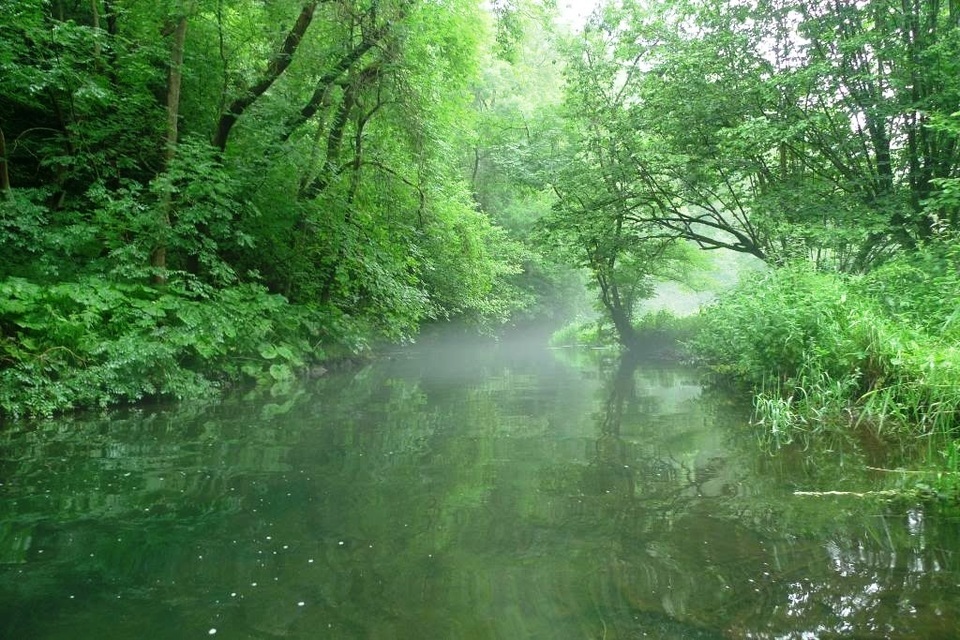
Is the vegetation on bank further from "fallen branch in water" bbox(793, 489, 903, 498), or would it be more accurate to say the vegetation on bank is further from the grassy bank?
"fallen branch in water" bbox(793, 489, 903, 498)

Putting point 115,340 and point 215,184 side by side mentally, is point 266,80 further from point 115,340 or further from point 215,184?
point 115,340

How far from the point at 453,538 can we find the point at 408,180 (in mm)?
10883

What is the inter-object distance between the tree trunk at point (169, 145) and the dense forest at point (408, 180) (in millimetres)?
44

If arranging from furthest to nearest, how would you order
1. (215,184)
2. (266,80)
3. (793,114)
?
(793,114) < (266,80) < (215,184)

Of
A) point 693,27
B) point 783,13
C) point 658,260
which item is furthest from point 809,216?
point 658,260

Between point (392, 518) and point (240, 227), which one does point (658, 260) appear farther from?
point (392, 518)

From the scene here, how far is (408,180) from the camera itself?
13461mm

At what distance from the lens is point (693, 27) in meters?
12.8

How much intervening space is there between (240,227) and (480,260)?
24.2 ft

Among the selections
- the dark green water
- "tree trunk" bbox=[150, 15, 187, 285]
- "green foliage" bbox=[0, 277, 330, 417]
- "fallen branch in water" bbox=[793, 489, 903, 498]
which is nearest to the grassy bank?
"green foliage" bbox=[0, 277, 330, 417]

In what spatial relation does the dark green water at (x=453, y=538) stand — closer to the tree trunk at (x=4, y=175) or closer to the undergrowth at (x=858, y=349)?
the undergrowth at (x=858, y=349)

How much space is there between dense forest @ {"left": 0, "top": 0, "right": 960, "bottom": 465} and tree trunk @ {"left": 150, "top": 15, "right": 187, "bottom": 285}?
0.14 ft

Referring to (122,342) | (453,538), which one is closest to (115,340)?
(122,342)

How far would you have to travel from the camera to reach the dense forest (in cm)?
711
